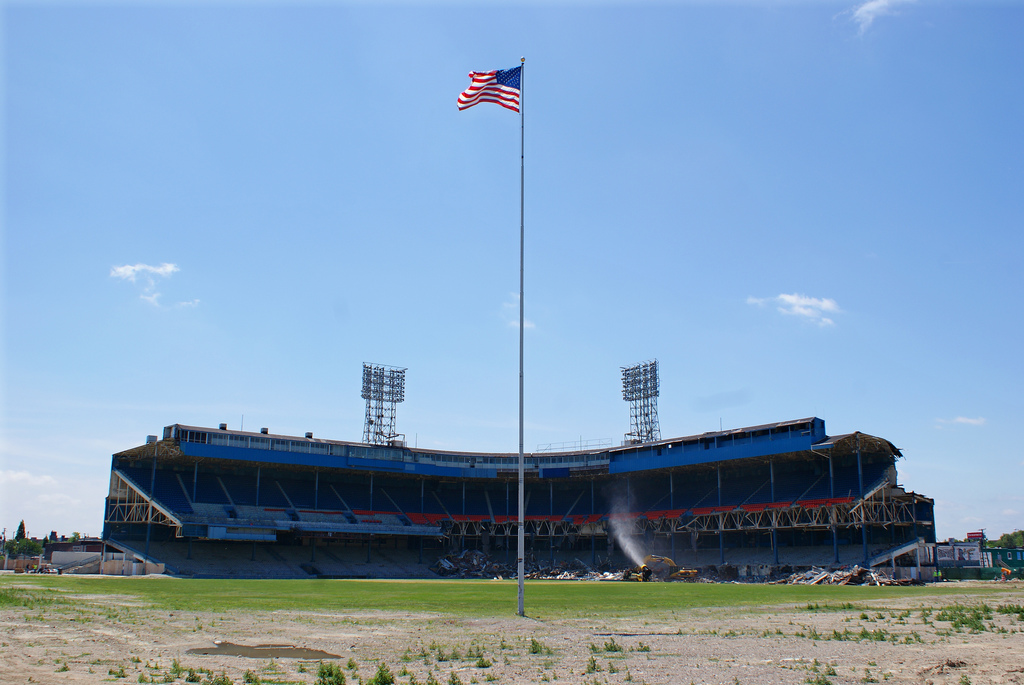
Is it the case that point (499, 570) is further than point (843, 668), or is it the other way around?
point (499, 570)

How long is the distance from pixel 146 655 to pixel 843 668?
12628mm

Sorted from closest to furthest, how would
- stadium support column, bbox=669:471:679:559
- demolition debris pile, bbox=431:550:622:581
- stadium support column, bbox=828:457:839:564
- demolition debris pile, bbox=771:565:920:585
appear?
demolition debris pile, bbox=771:565:920:585 < stadium support column, bbox=828:457:839:564 < demolition debris pile, bbox=431:550:622:581 < stadium support column, bbox=669:471:679:559

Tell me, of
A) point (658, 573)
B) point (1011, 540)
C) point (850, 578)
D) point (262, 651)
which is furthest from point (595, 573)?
point (1011, 540)

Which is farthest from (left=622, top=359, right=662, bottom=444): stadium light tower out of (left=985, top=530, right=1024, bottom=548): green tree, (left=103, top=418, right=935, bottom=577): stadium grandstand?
(left=985, top=530, right=1024, bottom=548): green tree

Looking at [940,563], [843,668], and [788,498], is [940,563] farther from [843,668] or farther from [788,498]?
[843,668]

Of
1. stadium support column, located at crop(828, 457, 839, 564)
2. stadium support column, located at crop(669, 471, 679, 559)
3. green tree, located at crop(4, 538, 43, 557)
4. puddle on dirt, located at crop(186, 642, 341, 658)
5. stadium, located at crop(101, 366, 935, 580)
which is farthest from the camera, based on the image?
green tree, located at crop(4, 538, 43, 557)

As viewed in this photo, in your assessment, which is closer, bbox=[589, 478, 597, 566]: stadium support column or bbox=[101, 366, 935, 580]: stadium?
bbox=[101, 366, 935, 580]: stadium

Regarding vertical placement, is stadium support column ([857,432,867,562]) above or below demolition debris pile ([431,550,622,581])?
above

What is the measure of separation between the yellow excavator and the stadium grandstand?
8.66m

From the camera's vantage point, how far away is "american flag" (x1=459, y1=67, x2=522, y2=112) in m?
29.7

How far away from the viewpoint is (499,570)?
78688 millimetres

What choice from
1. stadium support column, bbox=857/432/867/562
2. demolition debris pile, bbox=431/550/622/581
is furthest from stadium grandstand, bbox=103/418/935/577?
demolition debris pile, bbox=431/550/622/581

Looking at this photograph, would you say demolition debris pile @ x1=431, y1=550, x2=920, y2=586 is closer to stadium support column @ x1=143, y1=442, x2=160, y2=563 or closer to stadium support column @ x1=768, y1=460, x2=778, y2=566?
stadium support column @ x1=768, y1=460, x2=778, y2=566

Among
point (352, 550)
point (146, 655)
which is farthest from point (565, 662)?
point (352, 550)
